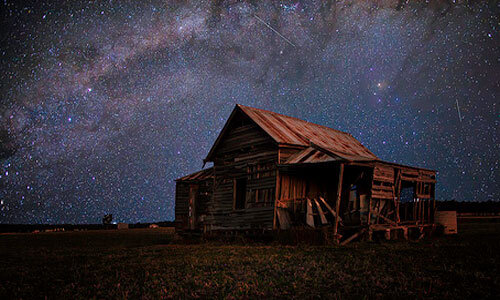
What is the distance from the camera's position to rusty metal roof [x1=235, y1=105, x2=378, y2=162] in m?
18.3

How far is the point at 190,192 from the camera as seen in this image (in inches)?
967

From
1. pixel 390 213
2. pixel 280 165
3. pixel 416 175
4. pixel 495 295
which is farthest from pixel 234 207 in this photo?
pixel 495 295

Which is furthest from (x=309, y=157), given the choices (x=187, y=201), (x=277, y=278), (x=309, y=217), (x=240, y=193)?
(x=187, y=201)

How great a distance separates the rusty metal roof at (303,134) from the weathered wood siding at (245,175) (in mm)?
591

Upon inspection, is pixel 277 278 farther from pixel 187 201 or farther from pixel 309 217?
pixel 187 201

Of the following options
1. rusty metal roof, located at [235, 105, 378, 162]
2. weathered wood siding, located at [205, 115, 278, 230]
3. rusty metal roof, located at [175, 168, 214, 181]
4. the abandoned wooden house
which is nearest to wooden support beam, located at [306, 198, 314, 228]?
the abandoned wooden house

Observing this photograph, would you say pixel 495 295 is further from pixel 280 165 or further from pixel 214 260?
pixel 280 165

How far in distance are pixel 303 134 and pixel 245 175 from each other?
4.30 m

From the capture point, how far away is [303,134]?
20750mm

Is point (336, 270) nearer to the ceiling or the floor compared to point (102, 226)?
nearer to the ceiling

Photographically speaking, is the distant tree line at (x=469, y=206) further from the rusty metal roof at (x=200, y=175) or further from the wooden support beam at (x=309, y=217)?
the wooden support beam at (x=309, y=217)

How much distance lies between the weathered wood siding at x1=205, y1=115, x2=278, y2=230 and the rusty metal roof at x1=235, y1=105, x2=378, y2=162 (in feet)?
1.94

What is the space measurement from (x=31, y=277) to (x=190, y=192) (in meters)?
16.4

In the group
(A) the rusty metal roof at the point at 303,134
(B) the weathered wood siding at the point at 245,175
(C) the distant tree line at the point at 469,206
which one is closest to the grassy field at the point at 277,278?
(A) the rusty metal roof at the point at 303,134
